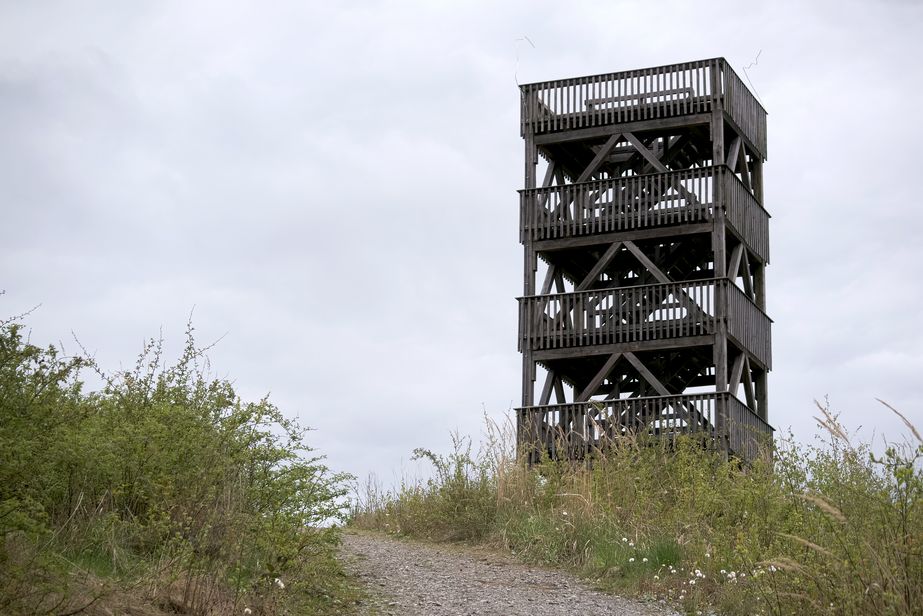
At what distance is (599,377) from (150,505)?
16.1 meters

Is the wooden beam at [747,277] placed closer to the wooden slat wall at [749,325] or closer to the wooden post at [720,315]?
the wooden slat wall at [749,325]

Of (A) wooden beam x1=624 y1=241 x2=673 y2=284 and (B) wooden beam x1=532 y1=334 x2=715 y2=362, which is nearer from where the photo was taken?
(B) wooden beam x1=532 y1=334 x2=715 y2=362

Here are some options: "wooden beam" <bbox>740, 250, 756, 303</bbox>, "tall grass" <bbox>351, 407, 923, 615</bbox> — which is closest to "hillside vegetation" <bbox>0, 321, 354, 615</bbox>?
"tall grass" <bbox>351, 407, 923, 615</bbox>

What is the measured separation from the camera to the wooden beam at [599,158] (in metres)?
26.8

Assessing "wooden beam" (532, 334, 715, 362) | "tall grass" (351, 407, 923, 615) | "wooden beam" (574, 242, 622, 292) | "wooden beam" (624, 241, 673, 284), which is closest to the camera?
"tall grass" (351, 407, 923, 615)

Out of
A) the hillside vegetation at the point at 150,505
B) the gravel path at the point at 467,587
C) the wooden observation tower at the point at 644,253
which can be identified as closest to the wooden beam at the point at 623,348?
the wooden observation tower at the point at 644,253

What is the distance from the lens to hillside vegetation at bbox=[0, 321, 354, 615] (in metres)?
8.29

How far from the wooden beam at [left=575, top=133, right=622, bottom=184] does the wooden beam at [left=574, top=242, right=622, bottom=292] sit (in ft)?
5.21

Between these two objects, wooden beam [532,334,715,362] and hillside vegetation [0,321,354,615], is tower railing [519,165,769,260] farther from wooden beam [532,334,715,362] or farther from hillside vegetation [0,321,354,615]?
hillside vegetation [0,321,354,615]

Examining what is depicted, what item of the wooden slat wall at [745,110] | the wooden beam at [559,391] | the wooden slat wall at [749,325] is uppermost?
the wooden slat wall at [745,110]

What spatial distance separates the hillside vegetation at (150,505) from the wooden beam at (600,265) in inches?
601

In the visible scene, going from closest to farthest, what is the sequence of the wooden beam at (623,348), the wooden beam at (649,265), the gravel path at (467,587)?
1. the gravel path at (467,587)
2. the wooden beam at (623,348)
3. the wooden beam at (649,265)

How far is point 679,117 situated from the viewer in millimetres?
26500

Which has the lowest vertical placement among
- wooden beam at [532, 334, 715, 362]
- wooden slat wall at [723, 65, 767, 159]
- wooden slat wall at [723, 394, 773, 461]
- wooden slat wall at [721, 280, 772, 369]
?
wooden slat wall at [723, 394, 773, 461]
